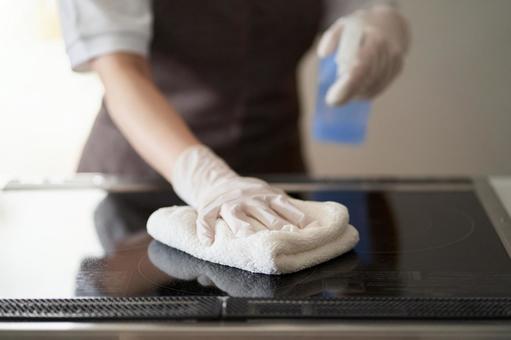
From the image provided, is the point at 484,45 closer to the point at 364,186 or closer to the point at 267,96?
the point at 267,96

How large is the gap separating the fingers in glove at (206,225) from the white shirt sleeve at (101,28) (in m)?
0.36

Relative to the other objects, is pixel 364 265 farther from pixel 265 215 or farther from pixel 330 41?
pixel 330 41

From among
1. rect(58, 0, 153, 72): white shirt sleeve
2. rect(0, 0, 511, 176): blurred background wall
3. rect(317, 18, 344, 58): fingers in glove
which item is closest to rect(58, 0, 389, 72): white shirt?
rect(58, 0, 153, 72): white shirt sleeve

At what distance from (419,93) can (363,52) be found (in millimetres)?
1113

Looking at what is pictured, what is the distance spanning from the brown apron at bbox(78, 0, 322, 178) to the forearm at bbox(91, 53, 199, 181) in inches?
A: 8.7

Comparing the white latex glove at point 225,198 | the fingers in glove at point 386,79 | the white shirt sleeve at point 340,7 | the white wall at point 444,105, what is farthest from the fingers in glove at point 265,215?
the white wall at point 444,105

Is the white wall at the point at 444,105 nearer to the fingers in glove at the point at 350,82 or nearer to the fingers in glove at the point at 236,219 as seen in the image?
the fingers in glove at the point at 350,82

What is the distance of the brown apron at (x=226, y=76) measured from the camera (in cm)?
125

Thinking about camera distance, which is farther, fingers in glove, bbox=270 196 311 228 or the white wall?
the white wall

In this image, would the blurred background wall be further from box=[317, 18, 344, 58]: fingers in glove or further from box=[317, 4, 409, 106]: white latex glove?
box=[317, 18, 344, 58]: fingers in glove

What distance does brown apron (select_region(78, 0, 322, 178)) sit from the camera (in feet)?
4.11

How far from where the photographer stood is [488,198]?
98cm

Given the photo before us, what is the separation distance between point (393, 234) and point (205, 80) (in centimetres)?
57

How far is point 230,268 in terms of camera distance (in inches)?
28.7
